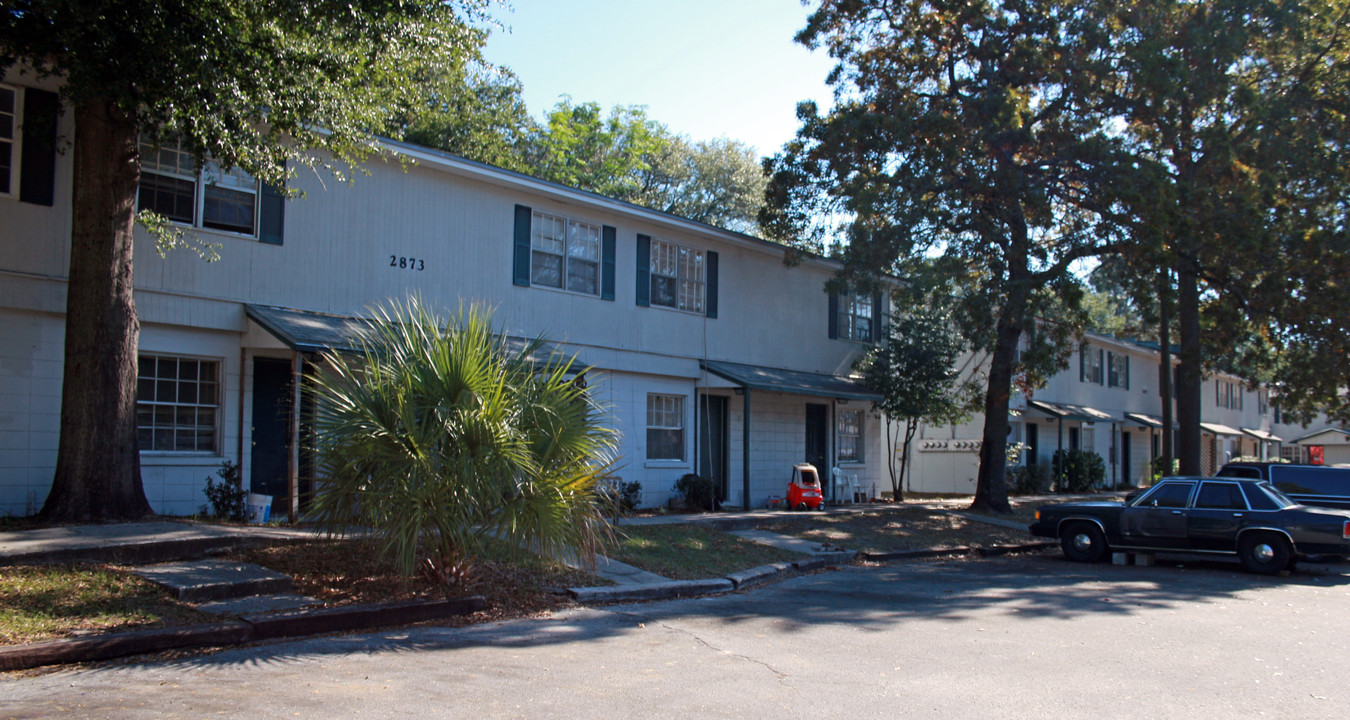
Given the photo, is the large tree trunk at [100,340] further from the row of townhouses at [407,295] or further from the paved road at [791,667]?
the paved road at [791,667]

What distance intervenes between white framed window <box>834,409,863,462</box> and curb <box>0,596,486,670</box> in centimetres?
1578

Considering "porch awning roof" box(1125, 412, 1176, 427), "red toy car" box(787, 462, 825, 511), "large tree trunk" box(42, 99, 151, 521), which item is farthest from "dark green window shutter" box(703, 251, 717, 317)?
"porch awning roof" box(1125, 412, 1176, 427)

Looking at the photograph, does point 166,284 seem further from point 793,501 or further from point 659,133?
point 659,133

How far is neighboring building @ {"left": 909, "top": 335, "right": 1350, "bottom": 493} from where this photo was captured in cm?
3122

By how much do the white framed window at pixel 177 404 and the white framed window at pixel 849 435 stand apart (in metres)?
14.6

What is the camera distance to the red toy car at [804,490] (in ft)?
67.7

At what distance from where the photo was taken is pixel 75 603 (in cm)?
823

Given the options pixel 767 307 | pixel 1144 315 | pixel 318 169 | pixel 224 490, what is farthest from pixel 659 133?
pixel 224 490

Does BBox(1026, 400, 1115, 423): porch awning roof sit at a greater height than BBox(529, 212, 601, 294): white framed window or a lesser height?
lesser

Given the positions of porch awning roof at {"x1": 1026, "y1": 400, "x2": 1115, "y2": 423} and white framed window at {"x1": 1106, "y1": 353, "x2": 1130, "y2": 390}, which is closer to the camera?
porch awning roof at {"x1": 1026, "y1": 400, "x2": 1115, "y2": 423}

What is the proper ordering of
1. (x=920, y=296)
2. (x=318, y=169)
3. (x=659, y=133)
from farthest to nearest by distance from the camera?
(x=659, y=133) < (x=920, y=296) < (x=318, y=169)

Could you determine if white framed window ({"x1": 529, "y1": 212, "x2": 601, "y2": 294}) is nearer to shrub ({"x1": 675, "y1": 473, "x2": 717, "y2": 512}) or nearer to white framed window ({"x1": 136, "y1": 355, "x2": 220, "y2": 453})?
shrub ({"x1": 675, "y1": 473, "x2": 717, "y2": 512})

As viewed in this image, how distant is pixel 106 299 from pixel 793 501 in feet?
44.3

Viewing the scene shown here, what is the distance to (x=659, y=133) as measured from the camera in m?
43.7
